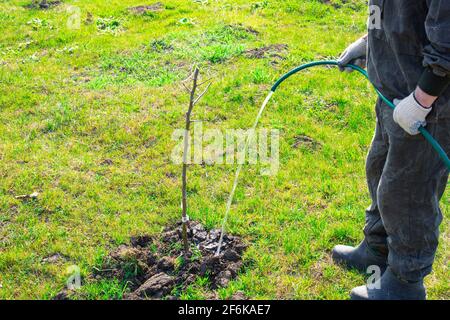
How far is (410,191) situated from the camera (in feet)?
9.64

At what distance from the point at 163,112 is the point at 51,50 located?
2.66 metres

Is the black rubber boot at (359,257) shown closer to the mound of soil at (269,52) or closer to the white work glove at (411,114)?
the white work glove at (411,114)

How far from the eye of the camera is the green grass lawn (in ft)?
12.6

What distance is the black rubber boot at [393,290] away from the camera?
3.23 m

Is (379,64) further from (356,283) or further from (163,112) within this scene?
(163,112)

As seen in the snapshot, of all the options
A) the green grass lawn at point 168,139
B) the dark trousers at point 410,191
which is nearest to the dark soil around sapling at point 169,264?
the green grass lawn at point 168,139

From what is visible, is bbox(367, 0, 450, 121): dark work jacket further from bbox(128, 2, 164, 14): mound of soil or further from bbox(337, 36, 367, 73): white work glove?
bbox(128, 2, 164, 14): mound of soil

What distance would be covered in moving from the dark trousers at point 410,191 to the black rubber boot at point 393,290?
8cm

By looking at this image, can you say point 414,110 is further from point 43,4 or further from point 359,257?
point 43,4

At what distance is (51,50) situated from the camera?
7.53 metres

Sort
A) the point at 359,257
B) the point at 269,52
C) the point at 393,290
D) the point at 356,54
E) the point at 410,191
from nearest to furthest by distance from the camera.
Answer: the point at 410,191 < the point at 393,290 < the point at 356,54 < the point at 359,257 < the point at 269,52

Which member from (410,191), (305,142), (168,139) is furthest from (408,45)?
(168,139)

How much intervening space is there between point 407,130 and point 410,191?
42cm
